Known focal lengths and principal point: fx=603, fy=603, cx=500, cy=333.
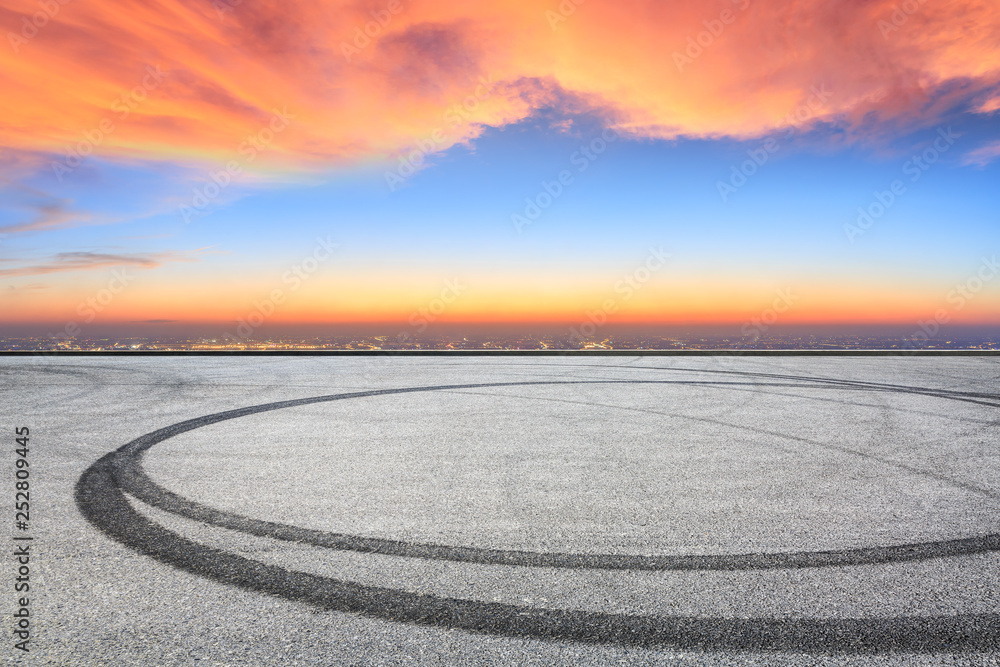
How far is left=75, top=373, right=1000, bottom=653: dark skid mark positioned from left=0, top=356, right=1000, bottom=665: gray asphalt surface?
0.02 meters

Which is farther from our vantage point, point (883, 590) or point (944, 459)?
point (944, 459)

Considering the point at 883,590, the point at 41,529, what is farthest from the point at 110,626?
the point at 883,590

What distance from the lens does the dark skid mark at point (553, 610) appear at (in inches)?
113

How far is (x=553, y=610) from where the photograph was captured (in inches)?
123

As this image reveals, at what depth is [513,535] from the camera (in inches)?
163

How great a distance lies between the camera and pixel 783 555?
12.5 feet

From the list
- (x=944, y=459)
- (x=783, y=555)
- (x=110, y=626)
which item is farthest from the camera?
(x=944, y=459)

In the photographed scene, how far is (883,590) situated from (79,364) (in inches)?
738

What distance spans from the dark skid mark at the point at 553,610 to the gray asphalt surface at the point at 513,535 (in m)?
0.02

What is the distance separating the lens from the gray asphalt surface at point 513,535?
288 centimetres

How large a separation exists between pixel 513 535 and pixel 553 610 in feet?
3.40

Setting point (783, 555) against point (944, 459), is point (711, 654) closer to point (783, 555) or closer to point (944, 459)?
point (783, 555)

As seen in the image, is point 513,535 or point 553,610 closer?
point 553,610

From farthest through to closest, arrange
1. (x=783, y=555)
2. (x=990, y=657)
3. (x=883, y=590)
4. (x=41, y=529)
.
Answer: (x=41, y=529)
(x=783, y=555)
(x=883, y=590)
(x=990, y=657)
